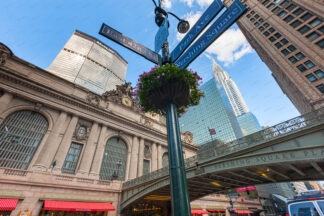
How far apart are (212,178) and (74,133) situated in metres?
17.1

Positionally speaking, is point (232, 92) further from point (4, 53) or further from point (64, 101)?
point (4, 53)

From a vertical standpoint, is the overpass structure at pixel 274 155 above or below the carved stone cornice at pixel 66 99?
below

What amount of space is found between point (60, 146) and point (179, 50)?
1896cm

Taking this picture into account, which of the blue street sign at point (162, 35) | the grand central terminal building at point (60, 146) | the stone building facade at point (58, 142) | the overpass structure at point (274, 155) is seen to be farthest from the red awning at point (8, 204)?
the blue street sign at point (162, 35)

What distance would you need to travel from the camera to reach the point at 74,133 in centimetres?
1923

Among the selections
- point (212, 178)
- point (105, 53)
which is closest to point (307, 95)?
point (212, 178)

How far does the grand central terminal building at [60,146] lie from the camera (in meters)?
13.2

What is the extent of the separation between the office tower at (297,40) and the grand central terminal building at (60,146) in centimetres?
3035

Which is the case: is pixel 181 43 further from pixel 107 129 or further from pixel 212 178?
pixel 107 129

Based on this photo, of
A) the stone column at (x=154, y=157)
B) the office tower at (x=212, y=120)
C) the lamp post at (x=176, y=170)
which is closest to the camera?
the lamp post at (x=176, y=170)

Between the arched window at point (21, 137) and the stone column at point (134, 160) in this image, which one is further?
the stone column at point (134, 160)

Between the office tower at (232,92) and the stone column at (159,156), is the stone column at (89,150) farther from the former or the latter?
the office tower at (232,92)

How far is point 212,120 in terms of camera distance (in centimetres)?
7912

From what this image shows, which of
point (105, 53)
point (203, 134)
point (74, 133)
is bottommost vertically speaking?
point (74, 133)
